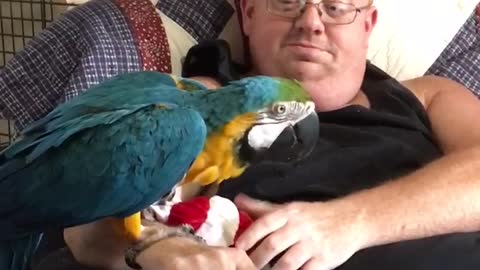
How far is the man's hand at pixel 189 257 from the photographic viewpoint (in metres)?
1.12

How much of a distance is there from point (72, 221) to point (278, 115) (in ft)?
0.97

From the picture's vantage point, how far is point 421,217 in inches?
54.1

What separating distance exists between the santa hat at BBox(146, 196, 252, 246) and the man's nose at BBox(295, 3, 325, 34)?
17.1 inches

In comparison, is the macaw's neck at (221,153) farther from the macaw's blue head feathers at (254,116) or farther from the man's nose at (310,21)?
the man's nose at (310,21)

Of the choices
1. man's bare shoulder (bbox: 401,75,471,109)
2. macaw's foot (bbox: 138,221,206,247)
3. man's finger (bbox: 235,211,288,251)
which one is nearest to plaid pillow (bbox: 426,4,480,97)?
man's bare shoulder (bbox: 401,75,471,109)

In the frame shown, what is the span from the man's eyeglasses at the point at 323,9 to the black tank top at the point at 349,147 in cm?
12

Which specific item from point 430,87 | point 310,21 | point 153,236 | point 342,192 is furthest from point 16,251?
point 430,87

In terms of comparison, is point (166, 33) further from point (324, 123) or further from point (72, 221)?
point (72, 221)

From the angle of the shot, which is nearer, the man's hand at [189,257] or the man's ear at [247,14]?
the man's hand at [189,257]

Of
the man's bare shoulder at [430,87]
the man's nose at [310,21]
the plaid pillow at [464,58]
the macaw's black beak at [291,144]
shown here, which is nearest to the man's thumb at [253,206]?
the macaw's black beak at [291,144]

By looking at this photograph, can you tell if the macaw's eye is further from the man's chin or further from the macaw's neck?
the man's chin

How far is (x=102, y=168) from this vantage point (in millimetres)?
1083

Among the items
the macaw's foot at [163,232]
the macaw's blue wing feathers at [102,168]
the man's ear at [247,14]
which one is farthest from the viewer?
the man's ear at [247,14]

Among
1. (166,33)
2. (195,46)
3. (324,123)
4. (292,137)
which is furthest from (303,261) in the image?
(166,33)
